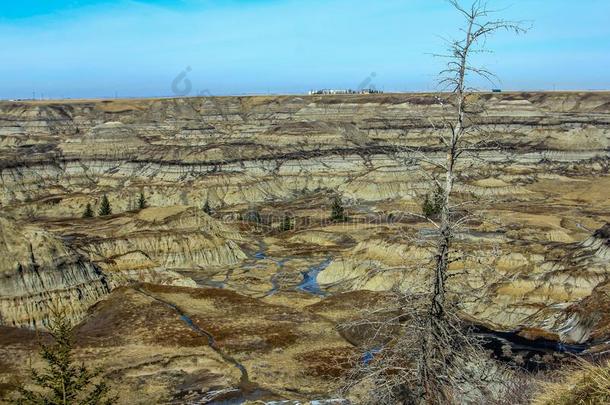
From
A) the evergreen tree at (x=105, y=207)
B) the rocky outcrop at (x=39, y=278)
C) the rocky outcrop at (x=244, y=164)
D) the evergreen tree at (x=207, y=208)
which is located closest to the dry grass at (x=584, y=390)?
the rocky outcrop at (x=39, y=278)

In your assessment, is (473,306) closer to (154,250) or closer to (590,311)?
(590,311)

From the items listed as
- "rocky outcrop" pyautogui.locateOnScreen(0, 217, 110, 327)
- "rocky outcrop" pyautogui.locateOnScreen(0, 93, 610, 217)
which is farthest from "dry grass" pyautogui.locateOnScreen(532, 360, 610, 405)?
"rocky outcrop" pyautogui.locateOnScreen(0, 93, 610, 217)

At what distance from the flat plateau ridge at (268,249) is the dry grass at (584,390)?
2693mm

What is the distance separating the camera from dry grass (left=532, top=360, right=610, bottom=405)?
12.5 m

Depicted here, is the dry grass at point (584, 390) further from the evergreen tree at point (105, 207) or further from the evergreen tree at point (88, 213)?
the evergreen tree at point (105, 207)

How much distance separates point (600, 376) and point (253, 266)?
241ft

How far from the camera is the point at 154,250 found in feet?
273

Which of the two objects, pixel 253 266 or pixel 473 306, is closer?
pixel 473 306

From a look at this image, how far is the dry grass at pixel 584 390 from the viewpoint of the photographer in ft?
41.0

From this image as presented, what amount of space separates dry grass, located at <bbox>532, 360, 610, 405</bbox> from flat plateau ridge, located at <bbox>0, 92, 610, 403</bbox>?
269cm

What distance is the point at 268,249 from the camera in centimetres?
9675

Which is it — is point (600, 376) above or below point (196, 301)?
above

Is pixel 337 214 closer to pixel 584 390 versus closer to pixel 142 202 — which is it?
pixel 142 202

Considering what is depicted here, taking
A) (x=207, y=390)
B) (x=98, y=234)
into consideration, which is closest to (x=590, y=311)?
(x=207, y=390)
